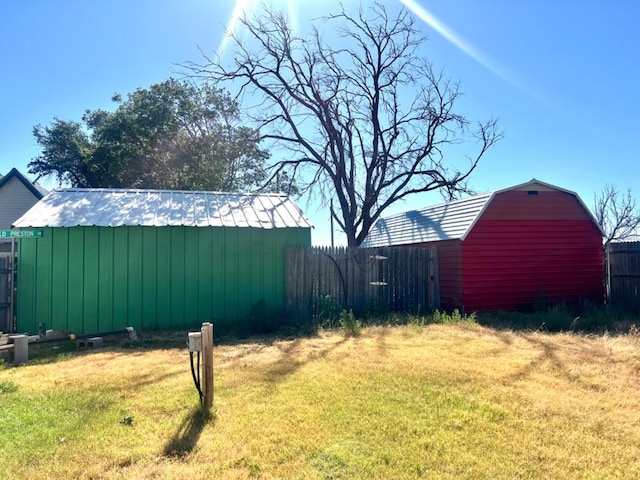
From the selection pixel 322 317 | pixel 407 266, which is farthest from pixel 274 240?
pixel 407 266

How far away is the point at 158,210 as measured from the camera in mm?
10391

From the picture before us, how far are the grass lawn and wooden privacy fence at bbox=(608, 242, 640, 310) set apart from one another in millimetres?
6325

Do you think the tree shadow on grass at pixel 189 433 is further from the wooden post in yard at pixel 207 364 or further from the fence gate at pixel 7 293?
the fence gate at pixel 7 293

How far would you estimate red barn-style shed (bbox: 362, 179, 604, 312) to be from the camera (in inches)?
449

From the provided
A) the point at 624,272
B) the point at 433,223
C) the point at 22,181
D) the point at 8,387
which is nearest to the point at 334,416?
the point at 8,387

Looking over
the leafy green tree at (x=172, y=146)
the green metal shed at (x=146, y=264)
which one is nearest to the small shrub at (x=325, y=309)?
the green metal shed at (x=146, y=264)

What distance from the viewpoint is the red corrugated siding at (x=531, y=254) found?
1144cm

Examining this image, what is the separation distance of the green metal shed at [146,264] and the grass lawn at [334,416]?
275 centimetres

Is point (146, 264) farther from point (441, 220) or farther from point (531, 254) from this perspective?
point (531, 254)

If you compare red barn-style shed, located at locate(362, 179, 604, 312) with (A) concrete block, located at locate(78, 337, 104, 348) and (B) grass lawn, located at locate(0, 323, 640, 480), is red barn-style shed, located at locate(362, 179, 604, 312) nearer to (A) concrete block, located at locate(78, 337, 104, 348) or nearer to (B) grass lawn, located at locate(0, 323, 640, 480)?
(B) grass lawn, located at locate(0, 323, 640, 480)

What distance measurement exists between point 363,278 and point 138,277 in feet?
17.2

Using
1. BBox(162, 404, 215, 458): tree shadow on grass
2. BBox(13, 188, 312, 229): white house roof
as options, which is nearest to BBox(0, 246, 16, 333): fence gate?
BBox(13, 188, 312, 229): white house roof

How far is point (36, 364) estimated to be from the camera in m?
6.49

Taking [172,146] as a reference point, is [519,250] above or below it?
below
